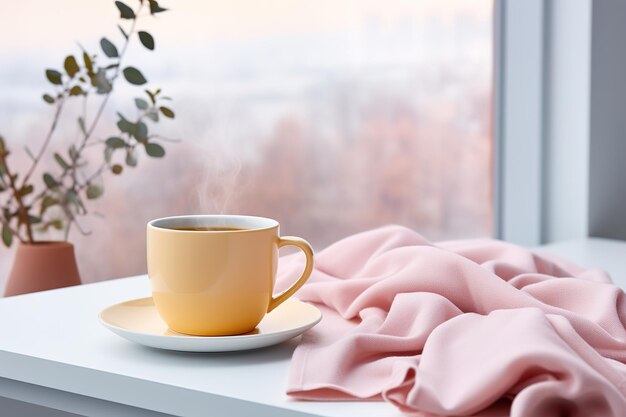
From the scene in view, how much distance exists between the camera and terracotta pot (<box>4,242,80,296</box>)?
3.89 ft

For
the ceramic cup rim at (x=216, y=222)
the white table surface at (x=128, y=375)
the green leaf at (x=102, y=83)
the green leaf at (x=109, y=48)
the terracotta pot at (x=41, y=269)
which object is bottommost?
the terracotta pot at (x=41, y=269)

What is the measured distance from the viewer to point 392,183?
2.27 metres

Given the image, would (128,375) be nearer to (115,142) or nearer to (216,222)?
(216,222)

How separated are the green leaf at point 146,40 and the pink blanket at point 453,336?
19.7 inches

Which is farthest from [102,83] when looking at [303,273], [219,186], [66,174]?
[303,273]

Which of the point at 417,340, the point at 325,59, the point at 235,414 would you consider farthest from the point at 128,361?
the point at 325,59

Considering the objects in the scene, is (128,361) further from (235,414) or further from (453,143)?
(453,143)

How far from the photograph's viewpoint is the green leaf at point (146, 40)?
1285mm

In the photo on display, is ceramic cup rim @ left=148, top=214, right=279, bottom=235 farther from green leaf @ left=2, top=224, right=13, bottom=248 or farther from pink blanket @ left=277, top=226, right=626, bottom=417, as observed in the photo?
green leaf @ left=2, top=224, right=13, bottom=248

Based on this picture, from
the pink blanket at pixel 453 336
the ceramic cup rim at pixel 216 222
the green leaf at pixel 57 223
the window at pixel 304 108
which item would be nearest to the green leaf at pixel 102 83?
the green leaf at pixel 57 223

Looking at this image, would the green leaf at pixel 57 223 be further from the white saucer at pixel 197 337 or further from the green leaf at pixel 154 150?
the white saucer at pixel 197 337

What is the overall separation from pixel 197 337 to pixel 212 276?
49 millimetres

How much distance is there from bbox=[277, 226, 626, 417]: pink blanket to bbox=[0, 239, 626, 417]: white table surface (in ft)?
0.07

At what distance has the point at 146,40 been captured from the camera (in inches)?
50.9
